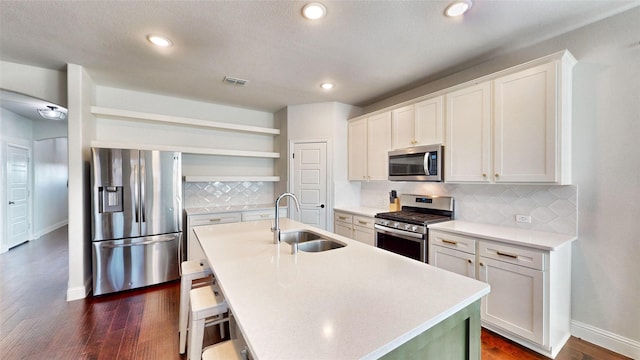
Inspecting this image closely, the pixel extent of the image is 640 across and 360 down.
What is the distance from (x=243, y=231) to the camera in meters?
2.30

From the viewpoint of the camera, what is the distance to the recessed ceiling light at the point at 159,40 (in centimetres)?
226

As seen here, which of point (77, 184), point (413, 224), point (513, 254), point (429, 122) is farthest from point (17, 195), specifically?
point (513, 254)

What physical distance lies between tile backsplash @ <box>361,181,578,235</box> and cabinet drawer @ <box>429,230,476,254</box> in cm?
55

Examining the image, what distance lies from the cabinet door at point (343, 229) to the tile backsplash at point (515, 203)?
111cm

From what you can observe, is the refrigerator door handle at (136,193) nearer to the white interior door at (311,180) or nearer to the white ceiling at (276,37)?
the white ceiling at (276,37)

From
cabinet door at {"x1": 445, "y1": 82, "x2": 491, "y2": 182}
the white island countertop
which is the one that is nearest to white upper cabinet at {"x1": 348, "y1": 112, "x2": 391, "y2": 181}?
cabinet door at {"x1": 445, "y1": 82, "x2": 491, "y2": 182}

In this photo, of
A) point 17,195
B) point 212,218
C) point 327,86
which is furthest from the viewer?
point 17,195

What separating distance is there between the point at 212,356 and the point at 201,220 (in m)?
2.69

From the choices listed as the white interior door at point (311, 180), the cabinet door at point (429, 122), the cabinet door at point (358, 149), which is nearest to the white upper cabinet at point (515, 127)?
the cabinet door at point (429, 122)

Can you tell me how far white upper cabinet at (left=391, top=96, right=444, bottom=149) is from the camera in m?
2.88

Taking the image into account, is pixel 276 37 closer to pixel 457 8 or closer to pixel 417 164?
pixel 457 8

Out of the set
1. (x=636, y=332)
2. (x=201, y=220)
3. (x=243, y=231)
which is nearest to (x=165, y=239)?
(x=201, y=220)

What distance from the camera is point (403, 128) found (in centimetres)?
329

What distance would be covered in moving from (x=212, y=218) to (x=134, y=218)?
890mm
